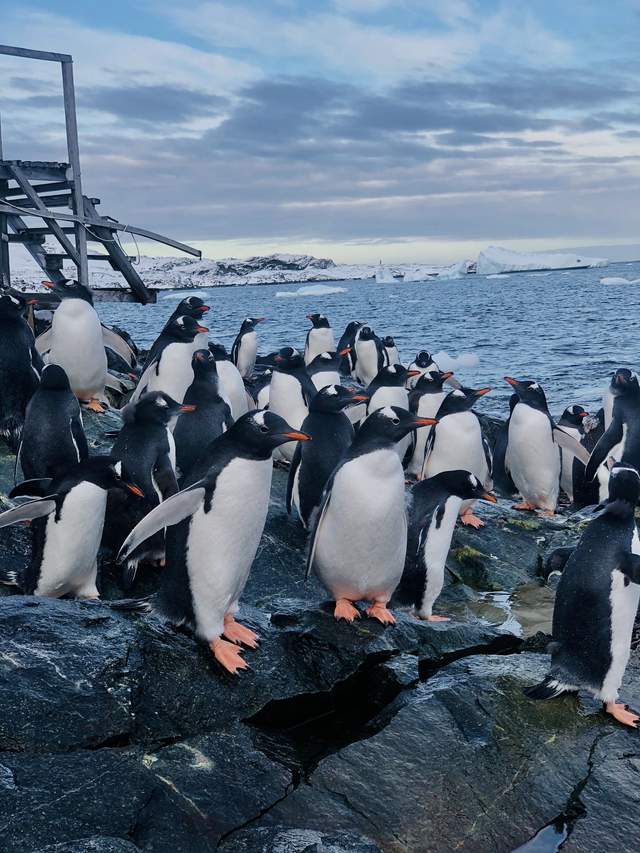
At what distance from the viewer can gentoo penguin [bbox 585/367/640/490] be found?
9391 millimetres

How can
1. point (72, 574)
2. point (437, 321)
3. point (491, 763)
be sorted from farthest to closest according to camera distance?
point (437, 321) < point (72, 574) < point (491, 763)

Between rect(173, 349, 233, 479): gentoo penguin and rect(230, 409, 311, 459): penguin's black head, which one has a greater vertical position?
rect(230, 409, 311, 459): penguin's black head

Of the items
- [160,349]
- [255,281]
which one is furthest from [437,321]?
[255,281]

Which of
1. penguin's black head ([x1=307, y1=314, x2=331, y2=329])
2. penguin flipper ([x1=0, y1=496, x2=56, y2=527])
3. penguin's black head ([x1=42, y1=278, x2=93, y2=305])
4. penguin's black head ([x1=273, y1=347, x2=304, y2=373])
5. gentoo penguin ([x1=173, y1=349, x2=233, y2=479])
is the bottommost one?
penguin flipper ([x1=0, y1=496, x2=56, y2=527])

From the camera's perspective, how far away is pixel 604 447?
374 inches

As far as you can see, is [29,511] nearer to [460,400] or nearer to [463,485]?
[463,485]

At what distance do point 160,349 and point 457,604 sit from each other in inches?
174

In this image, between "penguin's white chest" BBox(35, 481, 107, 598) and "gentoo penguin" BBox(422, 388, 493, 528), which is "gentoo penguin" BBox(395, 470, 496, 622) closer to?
"penguin's white chest" BBox(35, 481, 107, 598)

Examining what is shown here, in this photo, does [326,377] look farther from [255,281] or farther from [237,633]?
[255,281]

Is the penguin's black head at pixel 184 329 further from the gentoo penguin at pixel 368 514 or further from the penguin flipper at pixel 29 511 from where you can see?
the gentoo penguin at pixel 368 514

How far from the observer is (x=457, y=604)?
6250 mm

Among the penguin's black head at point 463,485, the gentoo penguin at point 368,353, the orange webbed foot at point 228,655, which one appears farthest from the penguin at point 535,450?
the gentoo penguin at point 368,353

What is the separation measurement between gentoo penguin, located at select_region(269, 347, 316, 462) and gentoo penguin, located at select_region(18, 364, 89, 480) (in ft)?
10.0

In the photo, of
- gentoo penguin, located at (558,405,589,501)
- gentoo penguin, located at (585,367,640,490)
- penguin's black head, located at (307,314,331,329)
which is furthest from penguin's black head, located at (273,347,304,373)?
penguin's black head, located at (307,314,331,329)
